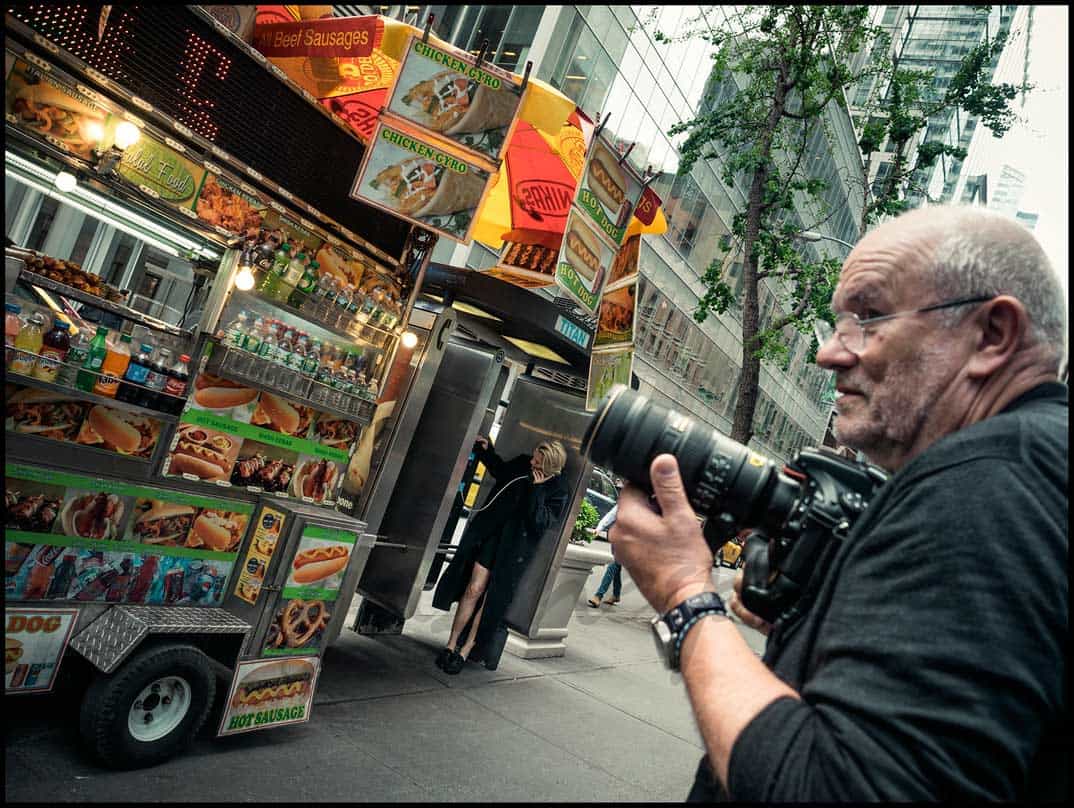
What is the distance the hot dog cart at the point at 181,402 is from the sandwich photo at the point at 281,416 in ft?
0.04

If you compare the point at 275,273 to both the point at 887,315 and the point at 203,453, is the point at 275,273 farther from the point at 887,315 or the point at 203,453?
the point at 887,315

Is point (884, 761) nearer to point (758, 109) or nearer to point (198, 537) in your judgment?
point (198, 537)

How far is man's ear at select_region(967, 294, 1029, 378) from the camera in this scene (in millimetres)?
1178

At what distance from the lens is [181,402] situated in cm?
383

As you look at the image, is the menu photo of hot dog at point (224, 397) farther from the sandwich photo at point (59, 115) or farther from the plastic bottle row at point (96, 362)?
the sandwich photo at point (59, 115)

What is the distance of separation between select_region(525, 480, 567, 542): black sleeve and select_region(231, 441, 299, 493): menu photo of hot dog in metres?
2.54

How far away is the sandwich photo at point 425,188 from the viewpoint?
427 cm

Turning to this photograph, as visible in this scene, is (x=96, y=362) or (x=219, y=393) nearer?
(x=96, y=362)

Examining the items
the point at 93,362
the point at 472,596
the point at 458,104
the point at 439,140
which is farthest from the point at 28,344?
the point at 472,596

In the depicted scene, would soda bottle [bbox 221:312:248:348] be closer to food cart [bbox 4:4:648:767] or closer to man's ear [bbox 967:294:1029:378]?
food cart [bbox 4:4:648:767]

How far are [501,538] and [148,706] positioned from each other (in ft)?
11.1

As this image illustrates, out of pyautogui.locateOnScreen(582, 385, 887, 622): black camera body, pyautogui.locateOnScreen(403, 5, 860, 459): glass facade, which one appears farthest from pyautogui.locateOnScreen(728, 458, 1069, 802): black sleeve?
pyautogui.locateOnScreen(403, 5, 860, 459): glass facade

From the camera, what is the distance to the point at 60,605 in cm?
344

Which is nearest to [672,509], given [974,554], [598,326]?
[974,554]
